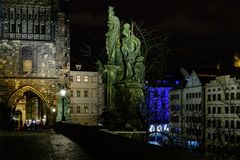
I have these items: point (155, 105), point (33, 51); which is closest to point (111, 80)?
point (155, 105)

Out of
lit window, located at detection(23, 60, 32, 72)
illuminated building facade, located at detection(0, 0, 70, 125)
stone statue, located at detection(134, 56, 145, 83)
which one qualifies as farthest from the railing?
lit window, located at detection(23, 60, 32, 72)

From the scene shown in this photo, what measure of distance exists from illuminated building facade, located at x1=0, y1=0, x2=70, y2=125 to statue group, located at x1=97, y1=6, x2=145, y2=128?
42.7 metres

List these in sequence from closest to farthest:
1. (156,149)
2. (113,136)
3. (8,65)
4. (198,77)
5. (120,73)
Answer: (156,149)
(113,136)
(120,73)
(8,65)
(198,77)

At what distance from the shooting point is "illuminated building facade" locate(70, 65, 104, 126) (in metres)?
80.0

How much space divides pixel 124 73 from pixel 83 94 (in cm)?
6500

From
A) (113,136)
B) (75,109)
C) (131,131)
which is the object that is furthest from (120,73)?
(75,109)

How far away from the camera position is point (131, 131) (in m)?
14.5

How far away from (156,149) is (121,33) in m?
10.3

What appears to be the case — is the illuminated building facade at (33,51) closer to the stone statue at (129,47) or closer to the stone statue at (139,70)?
the stone statue at (129,47)

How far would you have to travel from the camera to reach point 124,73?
16.9 meters

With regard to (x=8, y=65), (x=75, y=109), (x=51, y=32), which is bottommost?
(x=75, y=109)

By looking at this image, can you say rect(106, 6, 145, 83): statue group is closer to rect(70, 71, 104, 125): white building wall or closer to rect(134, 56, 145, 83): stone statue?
rect(134, 56, 145, 83): stone statue

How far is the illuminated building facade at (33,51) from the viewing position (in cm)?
6000

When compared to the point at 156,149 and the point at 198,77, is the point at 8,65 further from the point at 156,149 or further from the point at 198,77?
the point at 156,149
